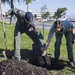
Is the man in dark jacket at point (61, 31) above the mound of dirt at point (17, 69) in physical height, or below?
above

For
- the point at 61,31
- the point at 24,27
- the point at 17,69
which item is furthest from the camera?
the point at 24,27

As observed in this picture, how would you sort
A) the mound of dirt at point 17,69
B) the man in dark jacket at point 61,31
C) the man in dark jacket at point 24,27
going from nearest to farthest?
the mound of dirt at point 17,69, the man in dark jacket at point 61,31, the man in dark jacket at point 24,27

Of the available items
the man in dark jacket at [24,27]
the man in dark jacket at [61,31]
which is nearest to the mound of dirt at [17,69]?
the man in dark jacket at [61,31]

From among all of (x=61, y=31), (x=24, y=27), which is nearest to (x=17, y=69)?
(x=61, y=31)

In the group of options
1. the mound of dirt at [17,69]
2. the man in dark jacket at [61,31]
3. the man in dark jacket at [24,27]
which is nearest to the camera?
the mound of dirt at [17,69]

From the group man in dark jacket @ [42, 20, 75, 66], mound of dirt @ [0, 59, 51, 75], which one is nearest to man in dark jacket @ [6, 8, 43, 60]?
man in dark jacket @ [42, 20, 75, 66]

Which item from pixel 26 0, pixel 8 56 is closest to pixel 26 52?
pixel 8 56

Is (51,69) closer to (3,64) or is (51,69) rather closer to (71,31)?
(71,31)

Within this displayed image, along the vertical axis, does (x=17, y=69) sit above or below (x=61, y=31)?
below

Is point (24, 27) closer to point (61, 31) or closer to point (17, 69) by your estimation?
point (61, 31)

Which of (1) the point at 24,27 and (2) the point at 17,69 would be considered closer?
(2) the point at 17,69

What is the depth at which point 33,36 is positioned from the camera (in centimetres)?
881

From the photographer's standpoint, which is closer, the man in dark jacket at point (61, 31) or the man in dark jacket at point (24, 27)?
the man in dark jacket at point (61, 31)

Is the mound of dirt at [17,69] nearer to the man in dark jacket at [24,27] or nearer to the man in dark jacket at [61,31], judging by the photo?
the man in dark jacket at [61,31]
